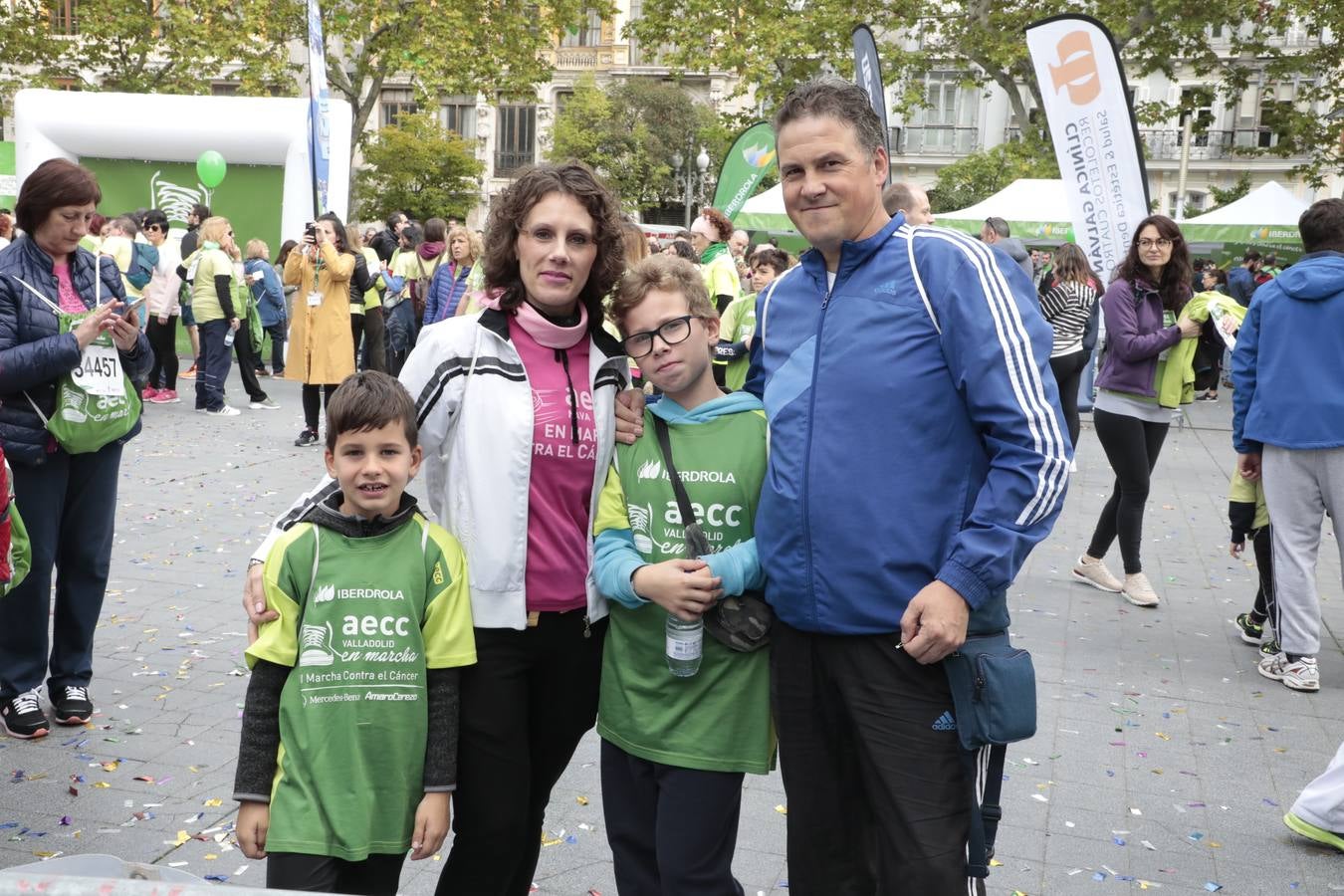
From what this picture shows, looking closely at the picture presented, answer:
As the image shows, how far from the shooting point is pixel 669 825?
263cm

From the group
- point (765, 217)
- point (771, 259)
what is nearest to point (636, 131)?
point (765, 217)

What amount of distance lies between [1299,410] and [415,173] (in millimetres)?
40655

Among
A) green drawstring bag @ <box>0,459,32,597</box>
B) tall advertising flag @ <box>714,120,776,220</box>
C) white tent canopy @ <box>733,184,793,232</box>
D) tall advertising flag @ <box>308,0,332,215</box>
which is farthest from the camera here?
white tent canopy @ <box>733,184,793,232</box>

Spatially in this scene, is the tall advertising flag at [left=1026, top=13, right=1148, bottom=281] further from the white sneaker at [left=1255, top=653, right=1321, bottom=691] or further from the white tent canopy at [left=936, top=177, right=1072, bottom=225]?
the white tent canopy at [left=936, top=177, right=1072, bottom=225]

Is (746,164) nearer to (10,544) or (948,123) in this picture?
(10,544)

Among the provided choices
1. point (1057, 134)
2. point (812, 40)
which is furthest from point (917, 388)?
point (812, 40)

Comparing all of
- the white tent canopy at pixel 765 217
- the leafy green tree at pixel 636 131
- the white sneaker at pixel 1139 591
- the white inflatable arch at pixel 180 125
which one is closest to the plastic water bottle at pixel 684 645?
the white sneaker at pixel 1139 591

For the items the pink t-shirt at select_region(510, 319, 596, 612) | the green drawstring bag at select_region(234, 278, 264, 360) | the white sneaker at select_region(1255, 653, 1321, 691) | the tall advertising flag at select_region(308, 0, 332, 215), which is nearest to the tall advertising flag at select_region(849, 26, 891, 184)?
the white sneaker at select_region(1255, 653, 1321, 691)

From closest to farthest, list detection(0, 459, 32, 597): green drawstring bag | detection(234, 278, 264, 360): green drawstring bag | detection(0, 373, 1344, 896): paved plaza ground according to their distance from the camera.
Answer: detection(0, 459, 32, 597): green drawstring bag
detection(0, 373, 1344, 896): paved plaza ground
detection(234, 278, 264, 360): green drawstring bag

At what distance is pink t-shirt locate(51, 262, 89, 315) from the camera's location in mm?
4426

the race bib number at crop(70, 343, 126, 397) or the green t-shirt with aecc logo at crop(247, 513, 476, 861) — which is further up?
the race bib number at crop(70, 343, 126, 397)

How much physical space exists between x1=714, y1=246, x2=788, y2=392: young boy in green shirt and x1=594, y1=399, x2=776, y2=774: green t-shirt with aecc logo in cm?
40

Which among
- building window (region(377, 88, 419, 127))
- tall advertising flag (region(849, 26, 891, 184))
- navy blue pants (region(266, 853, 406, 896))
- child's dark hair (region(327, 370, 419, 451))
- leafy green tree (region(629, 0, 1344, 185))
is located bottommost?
navy blue pants (region(266, 853, 406, 896))

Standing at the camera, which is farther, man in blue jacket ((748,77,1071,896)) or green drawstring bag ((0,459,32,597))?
green drawstring bag ((0,459,32,597))
